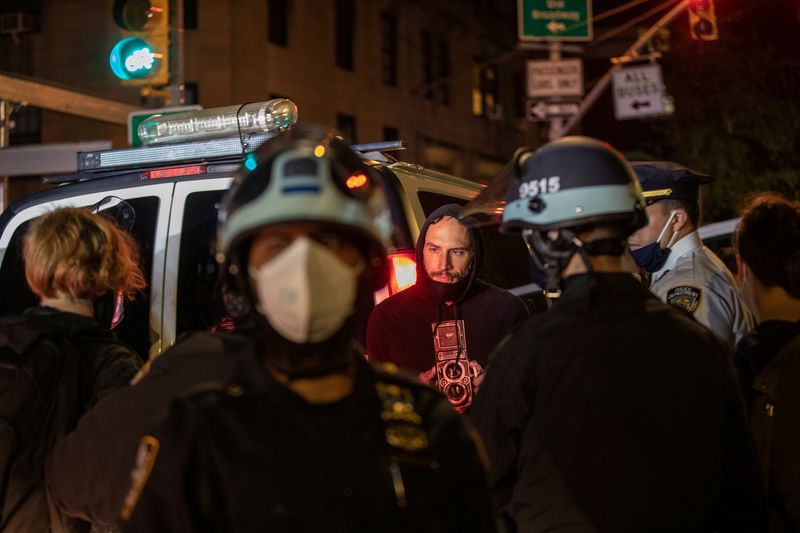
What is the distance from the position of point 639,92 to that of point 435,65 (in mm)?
11397

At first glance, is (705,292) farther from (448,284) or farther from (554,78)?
(554,78)

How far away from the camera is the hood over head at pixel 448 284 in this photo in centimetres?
542

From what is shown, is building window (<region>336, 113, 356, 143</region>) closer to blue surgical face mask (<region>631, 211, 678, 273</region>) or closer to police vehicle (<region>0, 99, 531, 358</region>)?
police vehicle (<region>0, 99, 531, 358</region>)

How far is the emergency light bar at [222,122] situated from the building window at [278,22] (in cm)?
1960

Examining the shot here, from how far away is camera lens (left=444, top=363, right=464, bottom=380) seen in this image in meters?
5.27

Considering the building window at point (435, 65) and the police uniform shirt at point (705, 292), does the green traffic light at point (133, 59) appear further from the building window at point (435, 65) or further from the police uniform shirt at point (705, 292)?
the building window at point (435, 65)

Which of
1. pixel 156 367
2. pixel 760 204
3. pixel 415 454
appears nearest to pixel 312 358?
pixel 415 454

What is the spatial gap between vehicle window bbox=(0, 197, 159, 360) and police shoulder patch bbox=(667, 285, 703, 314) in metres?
2.41

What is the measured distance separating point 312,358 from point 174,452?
0.33m

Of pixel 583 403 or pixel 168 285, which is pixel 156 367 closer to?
pixel 583 403

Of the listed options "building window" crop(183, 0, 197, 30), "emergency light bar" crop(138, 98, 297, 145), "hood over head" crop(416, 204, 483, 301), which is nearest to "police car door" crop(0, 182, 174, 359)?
"emergency light bar" crop(138, 98, 297, 145)

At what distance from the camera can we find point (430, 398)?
2.38 meters

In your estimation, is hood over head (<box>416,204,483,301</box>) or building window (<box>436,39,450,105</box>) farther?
building window (<box>436,39,450,105</box>)

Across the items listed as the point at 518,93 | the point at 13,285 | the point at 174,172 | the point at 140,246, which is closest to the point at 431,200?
the point at 174,172
